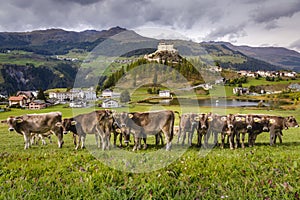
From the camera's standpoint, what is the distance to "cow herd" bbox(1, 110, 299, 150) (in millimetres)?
14133

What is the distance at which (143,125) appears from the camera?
1416 centimetres

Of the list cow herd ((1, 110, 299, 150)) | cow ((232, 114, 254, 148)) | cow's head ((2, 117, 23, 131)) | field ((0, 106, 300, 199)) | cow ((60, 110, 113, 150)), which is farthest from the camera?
cow's head ((2, 117, 23, 131))

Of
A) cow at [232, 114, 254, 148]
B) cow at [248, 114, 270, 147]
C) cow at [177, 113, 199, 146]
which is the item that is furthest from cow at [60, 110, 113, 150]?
cow at [248, 114, 270, 147]

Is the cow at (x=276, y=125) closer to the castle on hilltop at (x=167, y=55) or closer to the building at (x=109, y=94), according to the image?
the castle on hilltop at (x=167, y=55)

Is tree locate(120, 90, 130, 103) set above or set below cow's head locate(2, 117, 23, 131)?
above

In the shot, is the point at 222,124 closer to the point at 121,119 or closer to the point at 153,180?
the point at 121,119

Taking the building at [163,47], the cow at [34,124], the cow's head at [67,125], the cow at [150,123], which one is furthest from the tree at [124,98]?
the cow at [150,123]

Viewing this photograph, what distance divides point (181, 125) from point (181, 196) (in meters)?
12.0

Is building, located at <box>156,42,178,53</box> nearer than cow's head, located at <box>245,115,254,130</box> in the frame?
No

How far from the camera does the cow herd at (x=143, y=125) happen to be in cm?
1413

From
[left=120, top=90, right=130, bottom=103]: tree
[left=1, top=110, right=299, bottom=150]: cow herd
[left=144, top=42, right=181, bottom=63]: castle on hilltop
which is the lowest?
[left=1, top=110, right=299, bottom=150]: cow herd

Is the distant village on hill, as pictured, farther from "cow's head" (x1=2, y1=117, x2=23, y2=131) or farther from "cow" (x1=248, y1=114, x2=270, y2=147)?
"cow's head" (x1=2, y1=117, x2=23, y2=131)

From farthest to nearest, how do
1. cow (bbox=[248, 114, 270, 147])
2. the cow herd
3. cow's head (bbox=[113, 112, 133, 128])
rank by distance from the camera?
cow (bbox=[248, 114, 270, 147]) → cow's head (bbox=[113, 112, 133, 128]) → the cow herd

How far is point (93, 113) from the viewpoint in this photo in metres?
15.0
